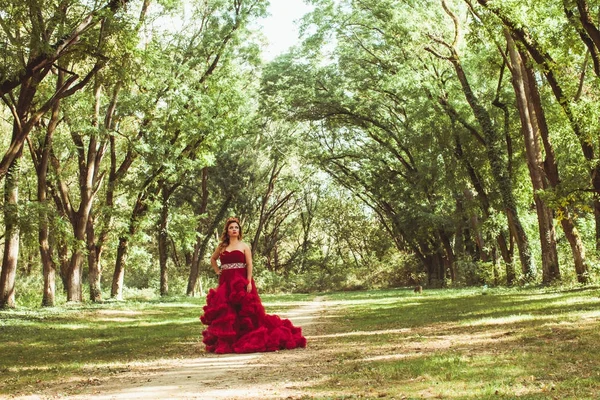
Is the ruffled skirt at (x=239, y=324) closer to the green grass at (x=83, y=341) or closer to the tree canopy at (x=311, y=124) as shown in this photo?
the green grass at (x=83, y=341)

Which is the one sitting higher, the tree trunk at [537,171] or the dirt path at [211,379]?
the tree trunk at [537,171]

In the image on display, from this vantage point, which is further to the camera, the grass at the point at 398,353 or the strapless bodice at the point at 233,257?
the strapless bodice at the point at 233,257

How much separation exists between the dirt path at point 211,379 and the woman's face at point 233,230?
77.3 inches

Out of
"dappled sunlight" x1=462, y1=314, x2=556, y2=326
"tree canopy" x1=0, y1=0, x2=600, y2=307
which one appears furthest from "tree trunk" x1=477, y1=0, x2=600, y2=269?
"dappled sunlight" x1=462, y1=314, x2=556, y2=326

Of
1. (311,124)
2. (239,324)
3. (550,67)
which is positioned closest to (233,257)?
(239,324)

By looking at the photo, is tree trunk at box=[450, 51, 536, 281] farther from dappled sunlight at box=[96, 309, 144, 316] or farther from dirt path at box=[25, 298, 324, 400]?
dirt path at box=[25, 298, 324, 400]

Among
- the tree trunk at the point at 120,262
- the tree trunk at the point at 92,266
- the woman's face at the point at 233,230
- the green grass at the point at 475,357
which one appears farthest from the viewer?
the tree trunk at the point at 120,262

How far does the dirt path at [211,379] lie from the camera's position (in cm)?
626

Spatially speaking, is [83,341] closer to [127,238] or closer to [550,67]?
[550,67]

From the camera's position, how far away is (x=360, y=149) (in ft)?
137

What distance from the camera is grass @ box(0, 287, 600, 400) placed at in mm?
5984

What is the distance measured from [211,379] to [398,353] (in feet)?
8.82

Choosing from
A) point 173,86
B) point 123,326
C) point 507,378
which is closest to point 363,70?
point 173,86

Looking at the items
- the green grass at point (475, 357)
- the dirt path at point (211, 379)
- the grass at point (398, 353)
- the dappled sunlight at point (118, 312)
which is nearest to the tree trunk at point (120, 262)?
the dappled sunlight at point (118, 312)
